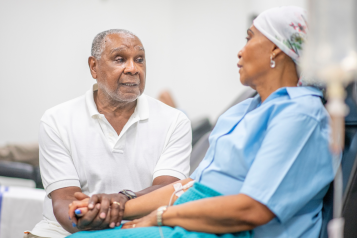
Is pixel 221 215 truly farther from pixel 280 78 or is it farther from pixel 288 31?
pixel 288 31

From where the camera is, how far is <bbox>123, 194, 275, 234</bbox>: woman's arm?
3.57 feet

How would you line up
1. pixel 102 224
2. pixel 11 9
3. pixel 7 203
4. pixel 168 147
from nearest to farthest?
pixel 102 224, pixel 168 147, pixel 7 203, pixel 11 9

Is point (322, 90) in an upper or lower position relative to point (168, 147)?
upper

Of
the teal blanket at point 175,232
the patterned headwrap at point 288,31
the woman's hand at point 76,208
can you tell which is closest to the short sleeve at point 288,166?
the teal blanket at point 175,232

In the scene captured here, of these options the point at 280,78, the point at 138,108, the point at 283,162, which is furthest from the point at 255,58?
the point at 138,108

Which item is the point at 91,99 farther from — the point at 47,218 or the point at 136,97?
the point at 47,218

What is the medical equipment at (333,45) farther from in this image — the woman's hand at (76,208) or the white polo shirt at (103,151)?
the white polo shirt at (103,151)

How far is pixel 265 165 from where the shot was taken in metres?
1.09

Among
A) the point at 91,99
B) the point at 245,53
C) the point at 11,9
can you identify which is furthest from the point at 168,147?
the point at 11,9

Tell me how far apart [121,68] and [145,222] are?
70 cm

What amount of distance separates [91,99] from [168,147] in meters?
0.41

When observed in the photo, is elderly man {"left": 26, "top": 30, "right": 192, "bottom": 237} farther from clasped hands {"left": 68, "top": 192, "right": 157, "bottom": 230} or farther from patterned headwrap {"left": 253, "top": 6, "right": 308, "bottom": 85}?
patterned headwrap {"left": 253, "top": 6, "right": 308, "bottom": 85}

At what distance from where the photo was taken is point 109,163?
5.21 feet

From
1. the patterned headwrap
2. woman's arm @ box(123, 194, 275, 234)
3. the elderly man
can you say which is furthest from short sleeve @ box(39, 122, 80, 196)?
the patterned headwrap
